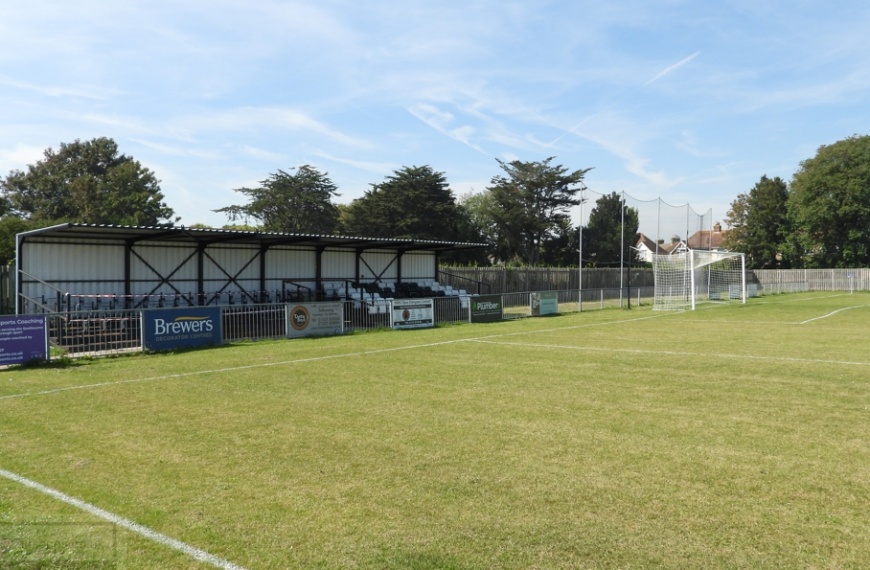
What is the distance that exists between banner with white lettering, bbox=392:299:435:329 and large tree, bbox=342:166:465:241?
122ft

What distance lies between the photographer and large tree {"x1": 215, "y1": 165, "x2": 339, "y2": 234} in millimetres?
66188

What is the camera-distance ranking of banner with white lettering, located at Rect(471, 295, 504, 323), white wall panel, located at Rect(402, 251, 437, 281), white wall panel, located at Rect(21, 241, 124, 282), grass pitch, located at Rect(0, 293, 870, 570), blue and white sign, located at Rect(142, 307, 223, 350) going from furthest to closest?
white wall panel, located at Rect(402, 251, 437, 281) < banner with white lettering, located at Rect(471, 295, 504, 323) < white wall panel, located at Rect(21, 241, 124, 282) < blue and white sign, located at Rect(142, 307, 223, 350) < grass pitch, located at Rect(0, 293, 870, 570)

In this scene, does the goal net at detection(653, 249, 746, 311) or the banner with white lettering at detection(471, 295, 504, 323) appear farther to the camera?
the goal net at detection(653, 249, 746, 311)

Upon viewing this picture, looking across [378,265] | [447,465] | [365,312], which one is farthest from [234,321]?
[378,265]

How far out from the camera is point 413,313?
974 inches

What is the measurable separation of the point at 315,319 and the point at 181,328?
15.5 feet

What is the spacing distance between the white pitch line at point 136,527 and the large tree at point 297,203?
200 ft

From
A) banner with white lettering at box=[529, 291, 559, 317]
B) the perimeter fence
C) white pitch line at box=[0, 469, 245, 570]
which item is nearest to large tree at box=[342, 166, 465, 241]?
the perimeter fence

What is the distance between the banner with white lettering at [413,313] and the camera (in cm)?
2428

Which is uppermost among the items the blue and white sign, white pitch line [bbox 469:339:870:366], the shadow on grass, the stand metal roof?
the stand metal roof

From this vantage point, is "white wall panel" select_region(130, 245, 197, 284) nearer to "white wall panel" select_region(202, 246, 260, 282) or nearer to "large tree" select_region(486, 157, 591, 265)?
"white wall panel" select_region(202, 246, 260, 282)

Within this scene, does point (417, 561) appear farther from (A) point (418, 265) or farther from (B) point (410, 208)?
(B) point (410, 208)

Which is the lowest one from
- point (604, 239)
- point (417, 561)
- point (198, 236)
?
point (417, 561)

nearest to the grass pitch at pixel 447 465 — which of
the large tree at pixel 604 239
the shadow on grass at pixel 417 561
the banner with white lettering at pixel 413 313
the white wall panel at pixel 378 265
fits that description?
the shadow on grass at pixel 417 561
